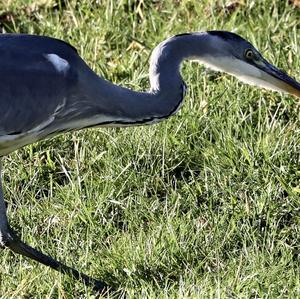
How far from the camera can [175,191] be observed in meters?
5.22

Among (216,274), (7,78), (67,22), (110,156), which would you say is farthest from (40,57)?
(67,22)

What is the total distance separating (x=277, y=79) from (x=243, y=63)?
0.17 m

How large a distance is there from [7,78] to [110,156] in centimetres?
78

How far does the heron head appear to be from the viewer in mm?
5027

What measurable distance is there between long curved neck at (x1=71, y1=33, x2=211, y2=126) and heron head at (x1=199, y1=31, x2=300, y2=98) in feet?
0.47

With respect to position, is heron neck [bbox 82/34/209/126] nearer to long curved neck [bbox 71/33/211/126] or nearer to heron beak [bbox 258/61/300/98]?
long curved neck [bbox 71/33/211/126]

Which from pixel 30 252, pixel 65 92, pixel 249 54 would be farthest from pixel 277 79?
pixel 30 252

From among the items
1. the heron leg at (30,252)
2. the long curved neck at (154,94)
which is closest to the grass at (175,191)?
the heron leg at (30,252)

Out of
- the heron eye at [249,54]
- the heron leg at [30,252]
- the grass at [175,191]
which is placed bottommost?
the heron leg at [30,252]

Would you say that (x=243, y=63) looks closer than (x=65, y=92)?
No

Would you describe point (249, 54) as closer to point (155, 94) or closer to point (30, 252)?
point (155, 94)

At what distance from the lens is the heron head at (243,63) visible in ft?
16.5

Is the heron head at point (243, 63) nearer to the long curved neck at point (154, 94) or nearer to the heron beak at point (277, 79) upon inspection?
the heron beak at point (277, 79)

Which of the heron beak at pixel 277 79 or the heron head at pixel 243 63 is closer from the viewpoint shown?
the heron head at pixel 243 63
